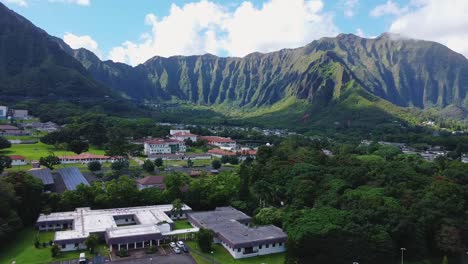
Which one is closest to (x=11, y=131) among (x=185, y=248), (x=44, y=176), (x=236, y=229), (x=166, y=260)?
(x=44, y=176)

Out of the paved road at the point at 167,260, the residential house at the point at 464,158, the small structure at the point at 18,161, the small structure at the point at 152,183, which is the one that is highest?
the small structure at the point at 18,161

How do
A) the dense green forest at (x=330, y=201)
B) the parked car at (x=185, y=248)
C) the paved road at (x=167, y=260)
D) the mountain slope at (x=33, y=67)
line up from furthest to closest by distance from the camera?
the mountain slope at (x=33, y=67), the parked car at (x=185, y=248), the dense green forest at (x=330, y=201), the paved road at (x=167, y=260)

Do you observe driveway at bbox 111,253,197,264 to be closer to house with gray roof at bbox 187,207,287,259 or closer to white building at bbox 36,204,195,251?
white building at bbox 36,204,195,251

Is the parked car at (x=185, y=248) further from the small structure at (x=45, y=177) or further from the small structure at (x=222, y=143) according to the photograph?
the small structure at (x=222, y=143)

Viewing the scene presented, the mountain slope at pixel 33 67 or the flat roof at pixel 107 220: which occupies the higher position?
the mountain slope at pixel 33 67

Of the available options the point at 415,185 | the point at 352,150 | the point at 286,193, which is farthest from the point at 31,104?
the point at 415,185

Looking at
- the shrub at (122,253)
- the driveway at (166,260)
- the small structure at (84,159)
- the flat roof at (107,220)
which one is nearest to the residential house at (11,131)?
the small structure at (84,159)
